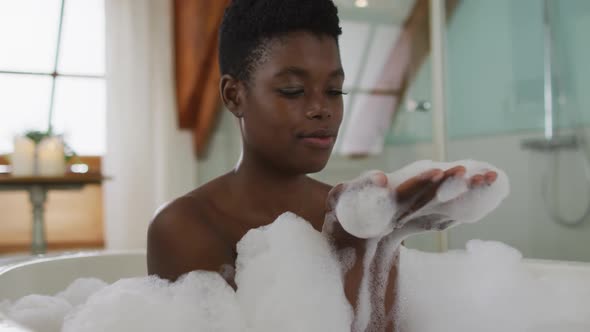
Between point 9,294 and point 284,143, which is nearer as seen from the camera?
point 284,143

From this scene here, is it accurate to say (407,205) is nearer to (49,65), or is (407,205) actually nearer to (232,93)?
(232,93)

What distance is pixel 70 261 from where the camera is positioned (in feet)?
4.26

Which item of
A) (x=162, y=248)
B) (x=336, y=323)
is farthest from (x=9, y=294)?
(x=336, y=323)

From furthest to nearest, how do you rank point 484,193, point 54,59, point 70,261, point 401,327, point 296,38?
point 54,59, point 70,261, point 401,327, point 296,38, point 484,193

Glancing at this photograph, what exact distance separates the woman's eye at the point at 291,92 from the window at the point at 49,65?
378 centimetres

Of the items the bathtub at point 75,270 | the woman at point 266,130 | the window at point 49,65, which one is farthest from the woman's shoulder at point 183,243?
the window at point 49,65

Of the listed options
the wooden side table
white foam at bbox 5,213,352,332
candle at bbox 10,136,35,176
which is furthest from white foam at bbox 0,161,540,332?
candle at bbox 10,136,35,176

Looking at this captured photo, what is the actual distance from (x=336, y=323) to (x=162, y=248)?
0.23 metres

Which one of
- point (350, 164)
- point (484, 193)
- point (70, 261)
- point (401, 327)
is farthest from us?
point (350, 164)

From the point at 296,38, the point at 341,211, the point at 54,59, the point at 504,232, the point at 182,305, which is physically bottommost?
the point at 504,232

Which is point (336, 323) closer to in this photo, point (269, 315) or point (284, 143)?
point (269, 315)

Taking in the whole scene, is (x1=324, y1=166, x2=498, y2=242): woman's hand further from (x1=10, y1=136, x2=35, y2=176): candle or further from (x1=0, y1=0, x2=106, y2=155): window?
(x1=0, y1=0, x2=106, y2=155): window

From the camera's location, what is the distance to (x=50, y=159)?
3137mm

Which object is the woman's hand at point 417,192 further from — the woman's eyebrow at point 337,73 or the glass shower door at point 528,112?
the glass shower door at point 528,112
